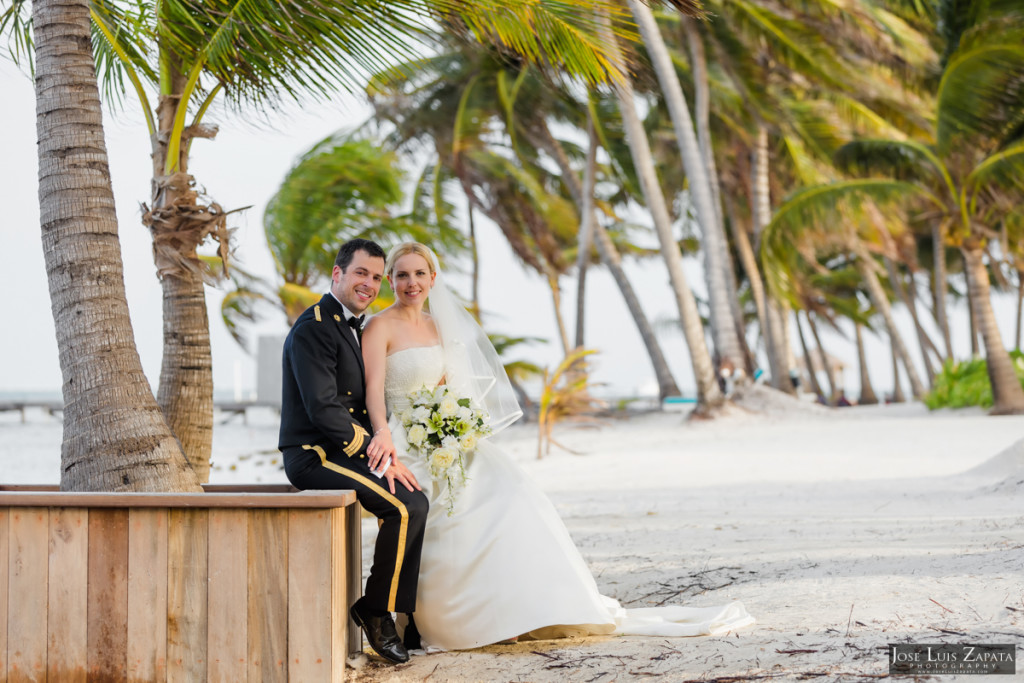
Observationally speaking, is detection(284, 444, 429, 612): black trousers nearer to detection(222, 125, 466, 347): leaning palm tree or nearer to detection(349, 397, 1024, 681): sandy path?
detection(349, 397, 1024, 681): sandy path

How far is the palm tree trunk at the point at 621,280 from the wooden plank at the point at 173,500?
604 inches

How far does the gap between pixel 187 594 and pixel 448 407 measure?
1291 mm

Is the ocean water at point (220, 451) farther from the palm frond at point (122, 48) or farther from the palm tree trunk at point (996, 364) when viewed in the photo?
the palm tree trunk at point (996, 364)

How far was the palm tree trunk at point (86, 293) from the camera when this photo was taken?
3463mm

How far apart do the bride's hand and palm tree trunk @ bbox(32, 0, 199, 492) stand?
0.79 meters

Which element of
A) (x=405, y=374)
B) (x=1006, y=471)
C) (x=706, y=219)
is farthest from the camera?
(x=706, y=219)

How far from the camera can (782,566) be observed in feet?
14.8

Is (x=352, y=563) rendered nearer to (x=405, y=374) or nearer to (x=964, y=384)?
(x=405, y=374)

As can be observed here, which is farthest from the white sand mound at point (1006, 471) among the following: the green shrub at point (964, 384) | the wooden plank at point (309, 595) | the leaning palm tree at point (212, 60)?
the green shrub at point (964, 384)

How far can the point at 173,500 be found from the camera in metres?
2.94

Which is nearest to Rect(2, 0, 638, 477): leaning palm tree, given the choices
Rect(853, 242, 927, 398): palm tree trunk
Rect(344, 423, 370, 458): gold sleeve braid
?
Rect(344, 423, 370, 458): gold sleeve braid

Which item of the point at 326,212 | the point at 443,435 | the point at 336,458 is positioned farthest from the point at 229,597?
the point at 326,212

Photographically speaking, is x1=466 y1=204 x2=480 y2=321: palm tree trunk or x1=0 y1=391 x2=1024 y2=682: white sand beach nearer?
x1=0 y1=391 x2=1024 y2=682: white sand beach

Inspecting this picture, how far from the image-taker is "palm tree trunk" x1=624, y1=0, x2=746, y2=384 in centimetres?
1427
